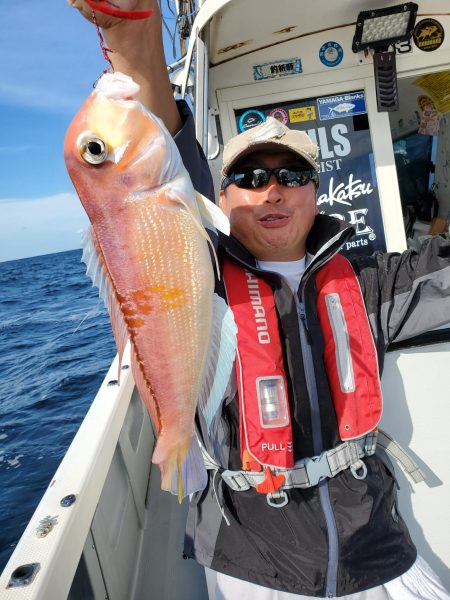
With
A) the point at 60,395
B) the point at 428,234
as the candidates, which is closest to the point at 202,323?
the point at 428,234

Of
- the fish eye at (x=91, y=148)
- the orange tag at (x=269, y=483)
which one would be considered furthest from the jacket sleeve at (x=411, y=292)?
the fish eye at (x=91, y=148)

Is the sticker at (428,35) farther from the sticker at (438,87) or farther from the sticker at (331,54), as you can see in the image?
the sticker at (438,87)

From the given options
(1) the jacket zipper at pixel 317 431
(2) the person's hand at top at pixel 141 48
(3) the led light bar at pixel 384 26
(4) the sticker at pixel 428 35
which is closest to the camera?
(2) the person's hand at top at pixel 141 48

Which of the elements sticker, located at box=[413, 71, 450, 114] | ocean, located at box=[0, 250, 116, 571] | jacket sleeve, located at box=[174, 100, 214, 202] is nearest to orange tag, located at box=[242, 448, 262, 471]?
jacket sleeve, located at box=[174, 100, 214, 202]

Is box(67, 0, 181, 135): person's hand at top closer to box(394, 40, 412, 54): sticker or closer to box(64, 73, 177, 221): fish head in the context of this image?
box(64, 73, 177, 221): fish head

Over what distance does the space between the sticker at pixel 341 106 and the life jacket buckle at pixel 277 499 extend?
2.89 meters

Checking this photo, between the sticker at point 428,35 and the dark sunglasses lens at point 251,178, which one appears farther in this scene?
the sticker at point 428,35

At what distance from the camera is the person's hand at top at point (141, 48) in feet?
3.60

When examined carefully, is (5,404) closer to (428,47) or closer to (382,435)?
(382,435)

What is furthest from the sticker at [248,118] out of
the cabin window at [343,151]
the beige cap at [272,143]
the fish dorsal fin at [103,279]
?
the fish dorsal fin at [103,279]

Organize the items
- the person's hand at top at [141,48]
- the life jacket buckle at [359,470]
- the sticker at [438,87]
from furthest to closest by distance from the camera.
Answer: the sticker at [438,87]
the life jacket buckle at [359,470]
the person's hand at top at [141,48]

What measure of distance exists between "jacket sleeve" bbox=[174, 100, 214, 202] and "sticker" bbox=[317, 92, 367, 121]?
2271 mm

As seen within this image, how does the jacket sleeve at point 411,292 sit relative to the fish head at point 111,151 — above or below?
below

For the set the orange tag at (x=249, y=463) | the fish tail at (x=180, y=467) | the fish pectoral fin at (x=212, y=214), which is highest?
the fish pectoral fin at (x=212, y=214)
